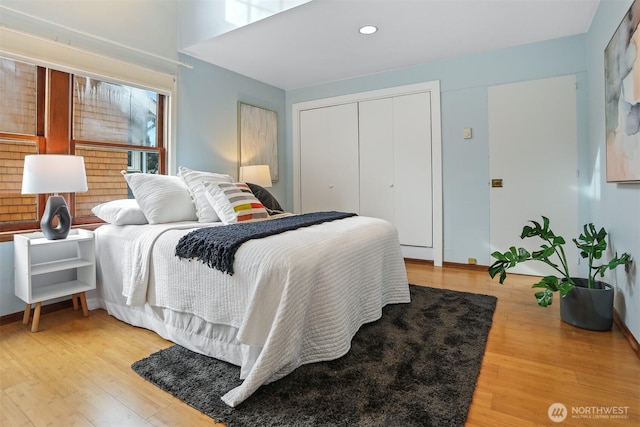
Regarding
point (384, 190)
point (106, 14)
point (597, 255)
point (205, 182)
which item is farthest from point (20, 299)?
point (597, 255)

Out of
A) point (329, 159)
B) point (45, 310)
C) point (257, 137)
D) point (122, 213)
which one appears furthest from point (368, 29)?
point (45, 310)

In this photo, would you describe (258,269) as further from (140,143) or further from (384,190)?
(384,190)

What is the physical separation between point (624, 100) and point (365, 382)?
213 centimetres

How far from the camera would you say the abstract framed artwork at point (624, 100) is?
172 cm

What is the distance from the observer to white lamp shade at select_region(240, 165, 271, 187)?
152 inches

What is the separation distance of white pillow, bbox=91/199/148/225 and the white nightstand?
17 cm

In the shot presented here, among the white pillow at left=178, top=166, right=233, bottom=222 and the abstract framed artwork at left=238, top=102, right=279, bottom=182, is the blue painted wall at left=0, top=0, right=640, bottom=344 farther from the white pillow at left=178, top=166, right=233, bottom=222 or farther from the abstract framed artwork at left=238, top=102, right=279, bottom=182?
the white pillow at left=178, top=166, right=233, bottom=222

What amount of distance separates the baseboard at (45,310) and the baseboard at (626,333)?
12.1ft

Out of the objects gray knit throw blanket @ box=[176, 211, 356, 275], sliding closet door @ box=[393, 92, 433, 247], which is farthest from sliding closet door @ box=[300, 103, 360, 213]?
gray knit throw blanket @ box=[176, 211, 356, 275]

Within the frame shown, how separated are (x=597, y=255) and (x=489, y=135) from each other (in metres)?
1.69

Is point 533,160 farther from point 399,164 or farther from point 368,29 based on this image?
point 368,29

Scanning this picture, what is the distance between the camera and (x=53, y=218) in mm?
2236

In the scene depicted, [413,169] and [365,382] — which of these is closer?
[365,382]

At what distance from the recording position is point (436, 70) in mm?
3738
